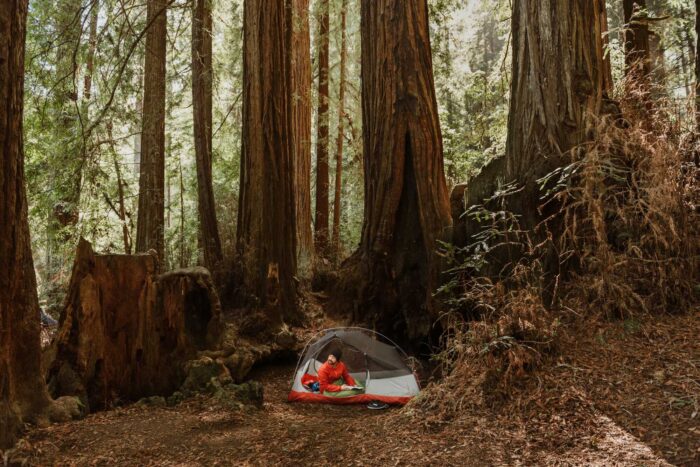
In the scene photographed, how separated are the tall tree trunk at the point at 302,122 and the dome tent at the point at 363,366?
171 inches

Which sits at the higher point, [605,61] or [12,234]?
[605,61]

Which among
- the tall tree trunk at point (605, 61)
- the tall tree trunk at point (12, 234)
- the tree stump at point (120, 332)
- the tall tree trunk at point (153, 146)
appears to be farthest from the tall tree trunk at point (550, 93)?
the tall tree trunk at point (153, 146)

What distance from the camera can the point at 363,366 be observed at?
728 centimetres

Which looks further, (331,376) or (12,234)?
(331,376)

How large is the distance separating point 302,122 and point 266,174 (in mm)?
5371

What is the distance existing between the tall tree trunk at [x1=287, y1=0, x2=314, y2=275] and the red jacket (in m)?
4.92

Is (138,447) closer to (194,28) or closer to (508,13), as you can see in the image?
(194,28)

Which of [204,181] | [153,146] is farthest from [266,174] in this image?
[153,146]

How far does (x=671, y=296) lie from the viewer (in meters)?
4.47

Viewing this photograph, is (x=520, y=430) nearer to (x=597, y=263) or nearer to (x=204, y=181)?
(x=597, y=263)

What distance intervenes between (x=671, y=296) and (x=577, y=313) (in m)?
0.79

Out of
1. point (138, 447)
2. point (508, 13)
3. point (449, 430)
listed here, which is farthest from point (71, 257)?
point (508, 13)

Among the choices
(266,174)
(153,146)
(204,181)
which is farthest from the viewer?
(153,146)

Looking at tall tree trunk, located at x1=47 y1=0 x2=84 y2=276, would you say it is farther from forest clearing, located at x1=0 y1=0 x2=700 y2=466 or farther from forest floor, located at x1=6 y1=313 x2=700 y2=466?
forest floor, located at x1=6 y1=313 x2=700 y2=466
